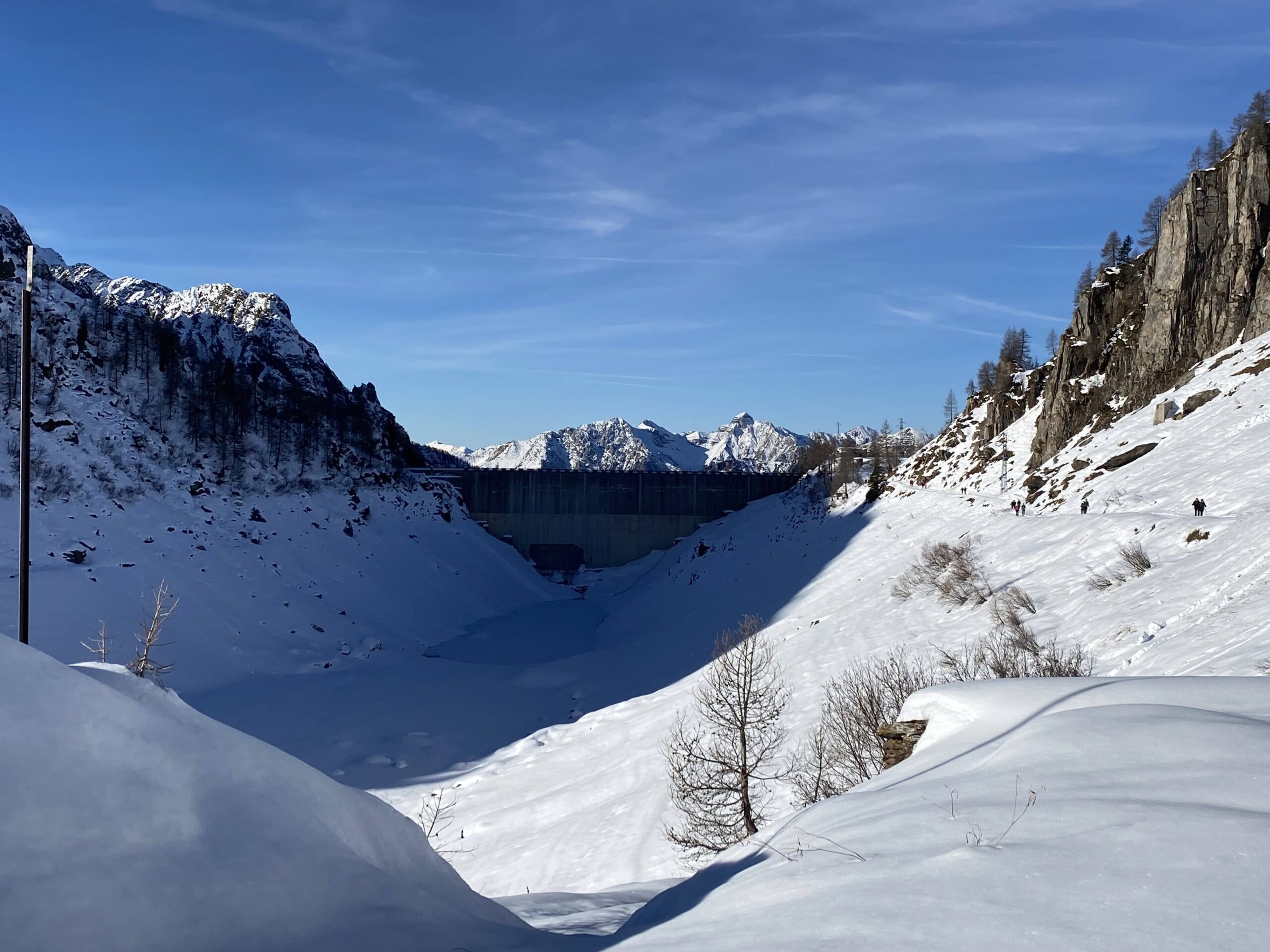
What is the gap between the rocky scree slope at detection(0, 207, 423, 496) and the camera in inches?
1469

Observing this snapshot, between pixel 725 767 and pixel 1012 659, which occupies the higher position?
pixel 1012 659

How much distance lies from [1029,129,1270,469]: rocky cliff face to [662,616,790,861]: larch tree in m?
31.5

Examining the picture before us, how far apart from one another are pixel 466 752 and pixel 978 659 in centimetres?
1584

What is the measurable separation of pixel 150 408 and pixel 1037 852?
51.7 m

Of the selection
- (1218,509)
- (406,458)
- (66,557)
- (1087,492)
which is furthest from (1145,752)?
(406,458)

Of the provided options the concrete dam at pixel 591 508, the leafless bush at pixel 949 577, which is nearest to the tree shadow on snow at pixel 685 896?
the leafless bush at pixel 949 577

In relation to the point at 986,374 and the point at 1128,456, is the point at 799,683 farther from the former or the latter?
the point at 986,374

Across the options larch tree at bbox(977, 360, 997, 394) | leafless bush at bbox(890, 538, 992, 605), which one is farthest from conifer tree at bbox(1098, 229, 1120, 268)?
leafless bush at bbox(890, 538, 992, 605)

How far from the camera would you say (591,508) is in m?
75.6

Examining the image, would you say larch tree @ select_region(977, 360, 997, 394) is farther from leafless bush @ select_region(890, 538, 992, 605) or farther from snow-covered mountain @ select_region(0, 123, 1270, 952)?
leafless bush @ select_region(890, 538, 992, 605)

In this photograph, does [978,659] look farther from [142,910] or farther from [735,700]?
[142,910]

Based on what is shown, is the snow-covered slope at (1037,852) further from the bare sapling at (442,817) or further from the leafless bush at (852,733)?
the bare sapling at (442,817)

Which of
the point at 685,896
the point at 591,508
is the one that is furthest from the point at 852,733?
the point at 591,508

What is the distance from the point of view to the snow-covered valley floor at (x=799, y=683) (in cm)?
451
